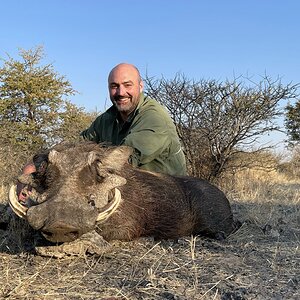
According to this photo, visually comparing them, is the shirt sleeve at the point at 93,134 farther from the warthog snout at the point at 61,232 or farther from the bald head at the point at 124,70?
the warthog snout at the point at 61,232

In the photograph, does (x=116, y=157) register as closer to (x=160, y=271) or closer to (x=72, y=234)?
(x=72, y=234)

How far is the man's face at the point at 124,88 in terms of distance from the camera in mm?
4715

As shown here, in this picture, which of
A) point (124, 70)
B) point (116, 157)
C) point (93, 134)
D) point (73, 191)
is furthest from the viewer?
point (93, 134)

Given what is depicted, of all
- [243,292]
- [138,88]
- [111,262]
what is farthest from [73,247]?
[138,88]

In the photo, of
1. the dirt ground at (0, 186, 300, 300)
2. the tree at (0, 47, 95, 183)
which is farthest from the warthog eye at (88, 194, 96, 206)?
the tree at (0, 47, 95, 183)

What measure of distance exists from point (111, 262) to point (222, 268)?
65 cm

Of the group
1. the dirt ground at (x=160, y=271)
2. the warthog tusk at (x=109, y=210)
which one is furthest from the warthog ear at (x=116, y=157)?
the dirt ground at (x=160, y=271)

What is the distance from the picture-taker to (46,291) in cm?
229

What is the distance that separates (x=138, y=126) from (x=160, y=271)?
179cm

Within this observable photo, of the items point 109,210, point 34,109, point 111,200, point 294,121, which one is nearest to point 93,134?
point 111,200

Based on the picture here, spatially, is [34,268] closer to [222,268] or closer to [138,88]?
[222,268]

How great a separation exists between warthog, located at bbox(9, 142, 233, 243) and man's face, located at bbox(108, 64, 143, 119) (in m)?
1.02

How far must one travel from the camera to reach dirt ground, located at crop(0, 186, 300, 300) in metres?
2.26

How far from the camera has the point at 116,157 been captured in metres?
3.18
